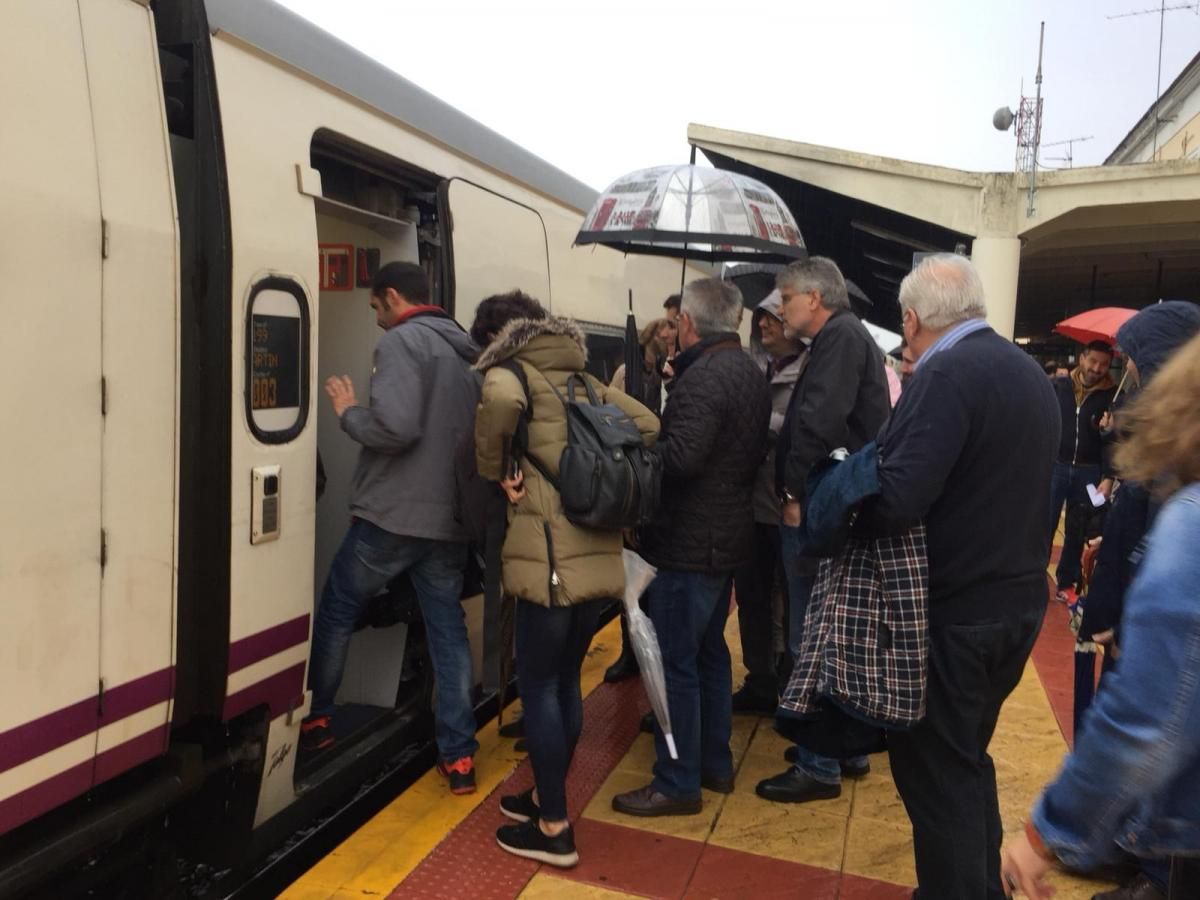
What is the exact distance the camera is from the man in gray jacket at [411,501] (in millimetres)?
3412

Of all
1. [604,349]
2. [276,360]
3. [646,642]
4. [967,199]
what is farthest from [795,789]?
[967,199]

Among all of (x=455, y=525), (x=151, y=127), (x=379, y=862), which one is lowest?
(x=379, y=862)

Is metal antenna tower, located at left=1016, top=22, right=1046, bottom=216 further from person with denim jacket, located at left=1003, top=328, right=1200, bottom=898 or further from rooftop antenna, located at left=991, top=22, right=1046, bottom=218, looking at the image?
person with denim jacket, located at left=1003, top=328, right=1200, bottom=898

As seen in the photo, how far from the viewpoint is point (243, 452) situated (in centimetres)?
281

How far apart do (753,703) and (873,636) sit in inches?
89.9

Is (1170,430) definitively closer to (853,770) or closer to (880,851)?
(880,851)

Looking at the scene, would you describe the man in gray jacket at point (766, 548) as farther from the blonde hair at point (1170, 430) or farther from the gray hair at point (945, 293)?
the blonde hair at point (1170, 430)

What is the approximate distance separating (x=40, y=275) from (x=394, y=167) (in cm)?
186

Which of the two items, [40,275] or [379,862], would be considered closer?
[40,275]

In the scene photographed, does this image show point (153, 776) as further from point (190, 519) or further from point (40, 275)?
point (40, 275)

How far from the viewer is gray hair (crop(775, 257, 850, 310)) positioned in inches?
144

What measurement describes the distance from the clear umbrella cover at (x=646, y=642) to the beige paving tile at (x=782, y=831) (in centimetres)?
35

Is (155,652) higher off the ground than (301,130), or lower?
lower

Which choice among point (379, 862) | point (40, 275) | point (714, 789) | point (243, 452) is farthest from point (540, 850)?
point (40, 275)
